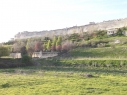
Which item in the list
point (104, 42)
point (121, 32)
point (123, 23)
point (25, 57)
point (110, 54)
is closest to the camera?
point (25, 57)

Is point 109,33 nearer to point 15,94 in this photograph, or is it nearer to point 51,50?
point 51,50

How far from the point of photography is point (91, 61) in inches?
1907

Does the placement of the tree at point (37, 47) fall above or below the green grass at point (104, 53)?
above

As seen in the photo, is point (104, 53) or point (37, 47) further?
point (37, 47)

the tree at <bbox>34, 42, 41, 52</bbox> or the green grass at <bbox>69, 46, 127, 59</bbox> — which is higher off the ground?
the tree at <bbox>34, 42, 41, 52</bbox>

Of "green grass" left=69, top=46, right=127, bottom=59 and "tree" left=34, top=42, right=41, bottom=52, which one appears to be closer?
"green grass" left=69, top=46, right=127, bottom=59

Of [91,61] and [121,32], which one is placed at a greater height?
[121,32]

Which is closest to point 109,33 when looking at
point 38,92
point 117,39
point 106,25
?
point 117,39

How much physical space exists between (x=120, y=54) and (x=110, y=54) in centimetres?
222

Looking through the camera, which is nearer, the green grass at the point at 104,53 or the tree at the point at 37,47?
the green grass at the point at 104,53

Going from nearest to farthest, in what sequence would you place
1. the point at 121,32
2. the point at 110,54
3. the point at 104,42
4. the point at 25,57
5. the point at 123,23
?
the point at 25,57, the point at 110,54, the point at 104,42, the point at 121,32, the point at 123,23

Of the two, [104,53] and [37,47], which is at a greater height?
→ [37,47]

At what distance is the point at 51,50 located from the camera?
7775 centimetres

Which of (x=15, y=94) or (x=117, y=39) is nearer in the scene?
(x=15, y=94)
